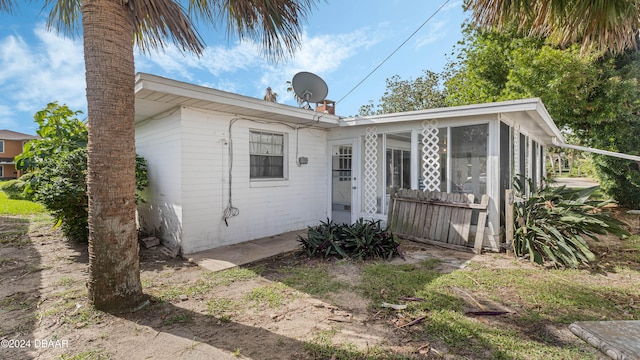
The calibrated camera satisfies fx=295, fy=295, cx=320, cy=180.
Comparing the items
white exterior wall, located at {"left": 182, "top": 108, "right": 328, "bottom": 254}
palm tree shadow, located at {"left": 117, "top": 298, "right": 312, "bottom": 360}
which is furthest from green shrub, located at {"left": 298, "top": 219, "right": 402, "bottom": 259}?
palm tree shadow, located at {"left": 117, "top": 298, "right": 312, "bottom": 360}

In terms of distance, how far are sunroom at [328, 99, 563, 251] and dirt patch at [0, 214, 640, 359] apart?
5.84 ft

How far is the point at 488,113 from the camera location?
17.0 feet

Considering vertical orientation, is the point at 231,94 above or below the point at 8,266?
above

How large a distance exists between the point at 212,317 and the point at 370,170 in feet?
15.9

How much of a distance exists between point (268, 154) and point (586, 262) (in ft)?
19.0

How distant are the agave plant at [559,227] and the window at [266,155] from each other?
185 inches

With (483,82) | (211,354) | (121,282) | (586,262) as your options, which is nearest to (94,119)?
(121,282)

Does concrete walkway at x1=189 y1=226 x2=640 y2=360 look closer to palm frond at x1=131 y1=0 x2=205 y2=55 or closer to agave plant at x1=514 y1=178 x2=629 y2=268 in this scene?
agave plant at x1=514 y1=178 x2=629 y2=268

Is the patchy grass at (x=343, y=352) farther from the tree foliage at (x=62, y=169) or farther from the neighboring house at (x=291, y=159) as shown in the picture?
the tree foliage at (x=62, y=169)

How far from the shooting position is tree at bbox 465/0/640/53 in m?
3.34

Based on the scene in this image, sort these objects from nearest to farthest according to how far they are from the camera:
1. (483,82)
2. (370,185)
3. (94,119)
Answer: (94,119), (370,185), (483,82)

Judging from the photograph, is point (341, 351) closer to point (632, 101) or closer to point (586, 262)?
point (586, 262)

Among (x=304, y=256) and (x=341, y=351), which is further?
(x=304, y=256)

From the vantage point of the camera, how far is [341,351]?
2.33 metres
